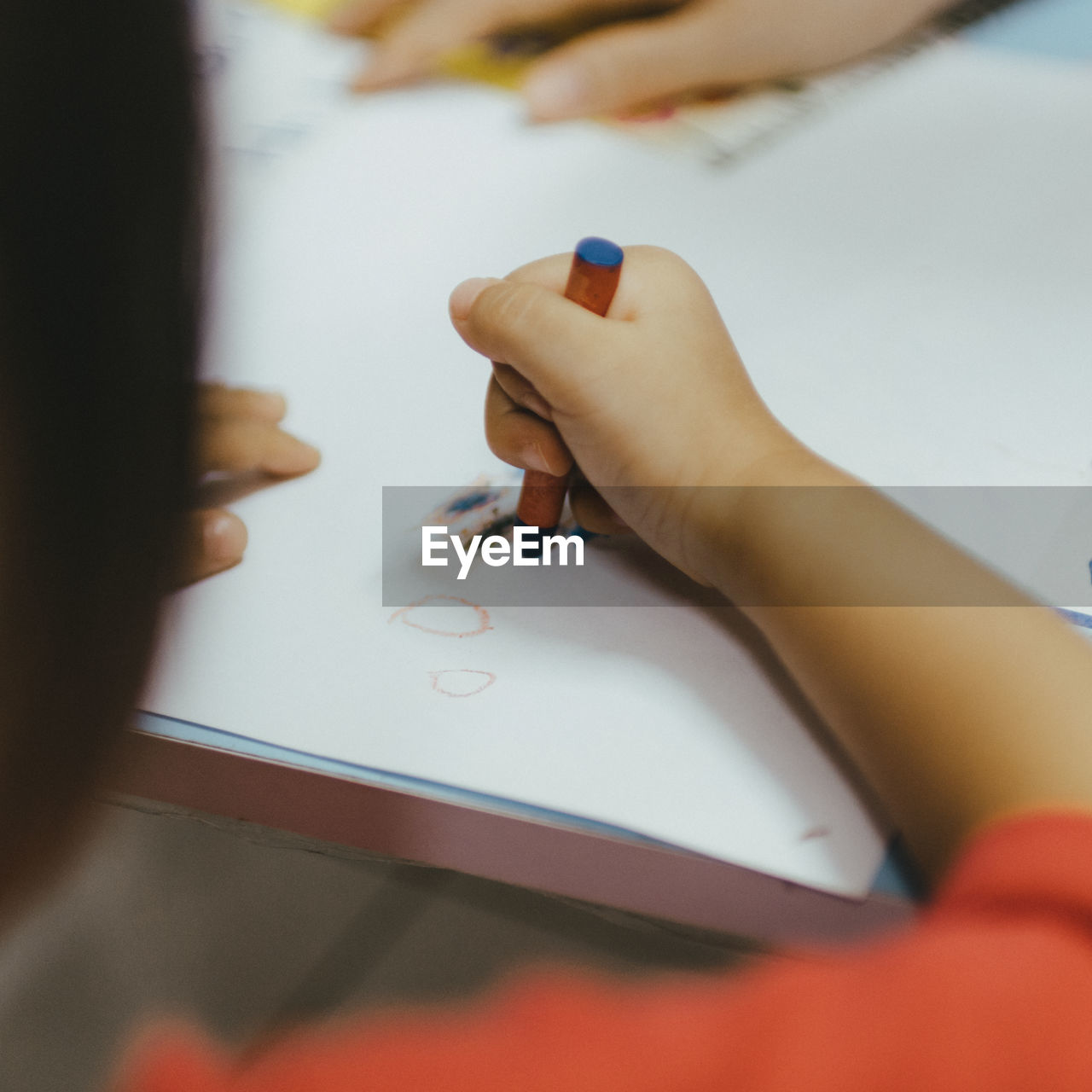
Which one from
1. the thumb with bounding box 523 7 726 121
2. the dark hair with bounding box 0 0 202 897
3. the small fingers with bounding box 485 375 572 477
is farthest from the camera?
the thumb with bounding box 523 7 726 121

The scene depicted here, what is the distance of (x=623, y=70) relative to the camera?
0.63 m

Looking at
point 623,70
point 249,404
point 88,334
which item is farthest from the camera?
point 623,70

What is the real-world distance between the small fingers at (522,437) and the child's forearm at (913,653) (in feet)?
0.24

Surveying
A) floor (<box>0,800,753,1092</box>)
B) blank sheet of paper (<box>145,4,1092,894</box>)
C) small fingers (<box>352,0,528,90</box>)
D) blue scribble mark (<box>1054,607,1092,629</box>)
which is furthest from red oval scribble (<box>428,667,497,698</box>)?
small fingers (<box>352,0,528,90</box>)

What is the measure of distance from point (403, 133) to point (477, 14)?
0.12 m

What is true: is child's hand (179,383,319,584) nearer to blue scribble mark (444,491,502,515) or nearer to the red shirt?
blue scribble mark (444,491,502,515)

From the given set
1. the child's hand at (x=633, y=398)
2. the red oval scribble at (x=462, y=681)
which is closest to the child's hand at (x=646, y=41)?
the child's hand at (x=633, y=398)

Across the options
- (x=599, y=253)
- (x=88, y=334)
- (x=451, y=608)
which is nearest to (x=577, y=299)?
(x=599, y=253)

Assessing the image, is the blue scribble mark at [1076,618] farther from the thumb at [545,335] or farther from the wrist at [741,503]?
the thumb at [545,335]

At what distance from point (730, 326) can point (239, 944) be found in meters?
0.50

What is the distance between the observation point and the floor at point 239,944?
2.07 feet

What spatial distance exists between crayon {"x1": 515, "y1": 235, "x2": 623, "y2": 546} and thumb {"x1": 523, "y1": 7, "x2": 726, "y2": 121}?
293mm

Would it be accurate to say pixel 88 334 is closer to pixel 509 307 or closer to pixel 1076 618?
pixel 509 307

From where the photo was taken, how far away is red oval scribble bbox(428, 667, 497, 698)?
34 cm
